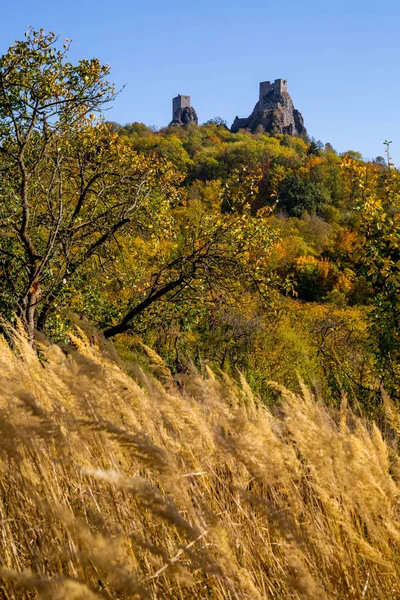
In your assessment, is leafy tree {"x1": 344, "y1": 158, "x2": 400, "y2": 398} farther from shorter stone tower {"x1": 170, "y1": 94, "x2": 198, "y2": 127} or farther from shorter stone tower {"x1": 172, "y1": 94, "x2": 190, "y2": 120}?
shorter stone tower {"x1": 172, "y1": 94, "x2": 190, "y2": 120}

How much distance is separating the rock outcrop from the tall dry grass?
12339 cm

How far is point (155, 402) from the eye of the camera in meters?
2.19

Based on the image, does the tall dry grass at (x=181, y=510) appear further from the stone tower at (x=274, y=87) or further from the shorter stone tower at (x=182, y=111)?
the stone tower at (x=274, y=87)

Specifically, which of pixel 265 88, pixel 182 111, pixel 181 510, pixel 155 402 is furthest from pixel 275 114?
pixel 181 510

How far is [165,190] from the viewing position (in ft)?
33.0

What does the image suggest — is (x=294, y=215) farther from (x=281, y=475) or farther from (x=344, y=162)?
(x=281, y=475)

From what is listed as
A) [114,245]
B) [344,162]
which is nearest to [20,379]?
[344,162]

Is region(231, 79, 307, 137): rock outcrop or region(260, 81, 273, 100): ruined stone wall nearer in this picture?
region(231, 79, 307, 137): rock outcrop

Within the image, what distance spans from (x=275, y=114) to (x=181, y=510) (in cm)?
13614

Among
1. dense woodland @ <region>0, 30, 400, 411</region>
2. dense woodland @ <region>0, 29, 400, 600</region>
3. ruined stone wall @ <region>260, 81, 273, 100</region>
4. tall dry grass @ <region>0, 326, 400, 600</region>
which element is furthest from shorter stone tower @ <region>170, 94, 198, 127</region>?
tall dry grass @ <region>0, 326, 400, 600</region>

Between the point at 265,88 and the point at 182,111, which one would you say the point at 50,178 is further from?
the point at 265,88

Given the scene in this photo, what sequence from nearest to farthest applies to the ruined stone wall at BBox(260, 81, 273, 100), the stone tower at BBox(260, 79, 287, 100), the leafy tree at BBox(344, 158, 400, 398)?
the leafy tree at BBox(344, 158, 400, 398) → the stone tower at BBox(260, 79, 287, 100) → the ruined stone wall at BBox(260, 81, 273, 100)

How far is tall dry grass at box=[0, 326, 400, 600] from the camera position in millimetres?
1227

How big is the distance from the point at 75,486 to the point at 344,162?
6.67 m
